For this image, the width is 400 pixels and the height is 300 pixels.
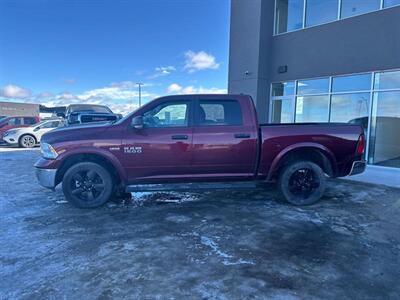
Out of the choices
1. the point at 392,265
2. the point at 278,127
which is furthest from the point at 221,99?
the point at 392,265

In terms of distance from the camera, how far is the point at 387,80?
9.05 metres

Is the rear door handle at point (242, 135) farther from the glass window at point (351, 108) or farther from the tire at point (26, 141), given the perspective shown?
the tire at point (26, 141)

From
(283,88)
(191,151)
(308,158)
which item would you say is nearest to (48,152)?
(191,151)

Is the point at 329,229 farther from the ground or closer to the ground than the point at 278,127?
closer to the ground

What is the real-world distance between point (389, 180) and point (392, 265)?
5150 millimetres

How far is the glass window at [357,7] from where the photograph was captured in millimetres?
9312

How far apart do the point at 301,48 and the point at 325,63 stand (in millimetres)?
1215

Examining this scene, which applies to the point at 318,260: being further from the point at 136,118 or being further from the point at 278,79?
the point at 278,79

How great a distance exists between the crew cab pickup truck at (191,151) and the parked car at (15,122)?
14493 millimetres

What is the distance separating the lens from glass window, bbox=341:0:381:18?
Result: 30.6ft

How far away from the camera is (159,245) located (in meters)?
3.86

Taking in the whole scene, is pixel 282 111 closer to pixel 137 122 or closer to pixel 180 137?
pixel 180 137

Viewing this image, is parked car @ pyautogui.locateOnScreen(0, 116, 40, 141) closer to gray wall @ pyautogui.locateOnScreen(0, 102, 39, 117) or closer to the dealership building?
the dealership building

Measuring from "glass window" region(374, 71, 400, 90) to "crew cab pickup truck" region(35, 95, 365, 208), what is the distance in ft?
15.3
